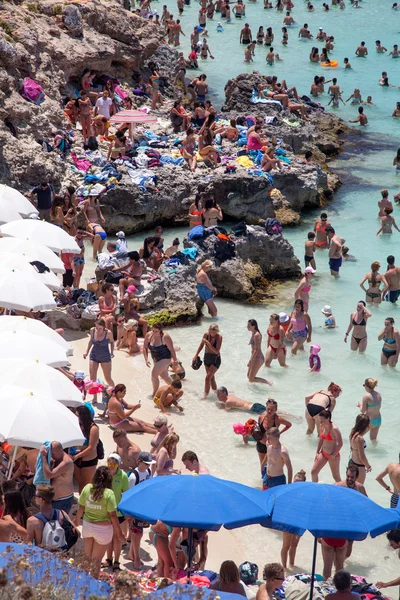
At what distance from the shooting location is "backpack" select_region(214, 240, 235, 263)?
17.3 meters

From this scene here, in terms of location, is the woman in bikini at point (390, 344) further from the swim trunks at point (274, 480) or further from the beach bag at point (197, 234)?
the swim trunks at point (274, 480)

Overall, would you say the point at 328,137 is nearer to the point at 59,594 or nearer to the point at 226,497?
the point at 226,497

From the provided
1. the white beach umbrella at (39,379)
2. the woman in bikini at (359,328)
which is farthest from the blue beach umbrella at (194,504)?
the woman in bikini at (359,328)

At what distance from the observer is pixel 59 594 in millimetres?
5758

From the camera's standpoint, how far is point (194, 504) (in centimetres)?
745

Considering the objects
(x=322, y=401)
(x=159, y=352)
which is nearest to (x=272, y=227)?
(x=159, y=352)

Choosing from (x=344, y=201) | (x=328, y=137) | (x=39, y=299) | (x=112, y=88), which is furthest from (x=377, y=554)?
(x=328, y=137)

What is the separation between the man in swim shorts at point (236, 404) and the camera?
13102mm

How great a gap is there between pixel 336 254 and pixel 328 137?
10.8m

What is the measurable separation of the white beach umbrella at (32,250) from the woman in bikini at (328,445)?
468 centimetres

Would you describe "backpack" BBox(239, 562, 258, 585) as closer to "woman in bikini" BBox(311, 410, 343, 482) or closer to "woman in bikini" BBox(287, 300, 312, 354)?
"woman in bikini" BBox(311, 410, 343, 482)

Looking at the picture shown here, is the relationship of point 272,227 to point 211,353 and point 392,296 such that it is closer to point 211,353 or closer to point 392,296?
point 392,296

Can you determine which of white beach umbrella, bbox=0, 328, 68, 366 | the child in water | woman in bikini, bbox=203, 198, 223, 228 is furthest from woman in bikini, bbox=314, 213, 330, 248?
white beach umbrella, bbox=0, 328, 68, 366

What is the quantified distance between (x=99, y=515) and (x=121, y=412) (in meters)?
3.31
